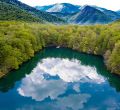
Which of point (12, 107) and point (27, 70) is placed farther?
point (27, 70)

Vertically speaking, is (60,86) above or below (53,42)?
above

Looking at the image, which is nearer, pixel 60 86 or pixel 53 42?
pixel 60 86

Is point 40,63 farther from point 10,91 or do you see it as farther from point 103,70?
point 10,91

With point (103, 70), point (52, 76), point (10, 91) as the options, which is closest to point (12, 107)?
point (10, 91)

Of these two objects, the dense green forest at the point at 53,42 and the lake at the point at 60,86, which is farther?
the dense green forest at the point at 53,42
